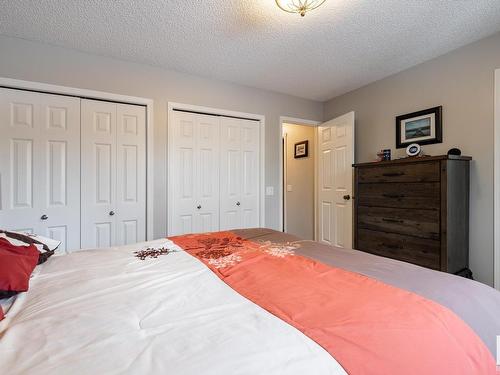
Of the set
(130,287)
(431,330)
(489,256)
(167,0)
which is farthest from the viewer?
(489,256)

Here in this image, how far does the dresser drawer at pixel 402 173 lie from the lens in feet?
7.47

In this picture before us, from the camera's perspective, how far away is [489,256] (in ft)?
7.50

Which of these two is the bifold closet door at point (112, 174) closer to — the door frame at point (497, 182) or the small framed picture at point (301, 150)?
the small framed picture at point (301, 150)

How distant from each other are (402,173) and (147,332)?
264cm

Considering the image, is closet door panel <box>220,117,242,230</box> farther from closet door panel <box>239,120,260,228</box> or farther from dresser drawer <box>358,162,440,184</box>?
dresser drawer <box>358,162,440,184</box>

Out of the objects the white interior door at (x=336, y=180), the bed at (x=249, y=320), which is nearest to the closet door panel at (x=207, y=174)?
the white interior door at (x=336, y=180)

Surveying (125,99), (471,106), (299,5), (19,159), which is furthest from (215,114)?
(471,106)

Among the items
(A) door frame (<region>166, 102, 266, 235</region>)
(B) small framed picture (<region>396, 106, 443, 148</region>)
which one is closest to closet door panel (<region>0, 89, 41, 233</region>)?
(A) door frame (<region>166, 102, 266, 235</region>)

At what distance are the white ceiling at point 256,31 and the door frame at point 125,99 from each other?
40 cm

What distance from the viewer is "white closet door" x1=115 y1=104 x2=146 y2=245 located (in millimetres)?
2668

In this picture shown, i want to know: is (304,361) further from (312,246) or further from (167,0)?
(167,0)

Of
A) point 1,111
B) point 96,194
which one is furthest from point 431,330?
point 1,111

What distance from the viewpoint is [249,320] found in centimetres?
73

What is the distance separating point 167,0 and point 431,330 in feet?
7.66
